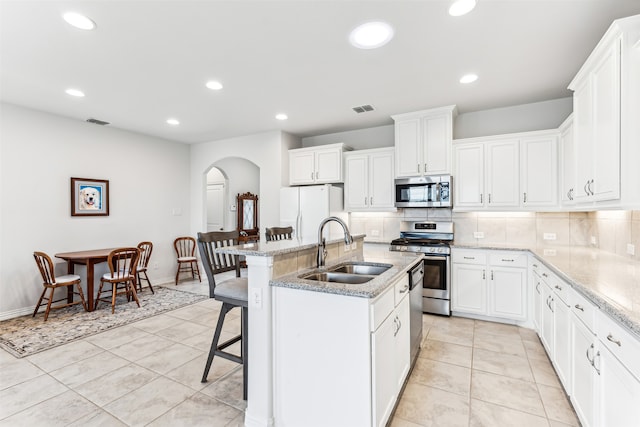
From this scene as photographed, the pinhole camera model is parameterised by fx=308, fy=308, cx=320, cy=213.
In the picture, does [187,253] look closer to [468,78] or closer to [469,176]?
[469,176]

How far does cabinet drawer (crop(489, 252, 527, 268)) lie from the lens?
11.4 feet

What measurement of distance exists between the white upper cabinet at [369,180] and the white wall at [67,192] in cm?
343

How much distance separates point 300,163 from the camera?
5.05 m

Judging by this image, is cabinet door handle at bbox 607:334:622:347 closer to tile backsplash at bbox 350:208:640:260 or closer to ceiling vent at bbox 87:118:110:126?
tile backsplash at bbox 350:208:640:260

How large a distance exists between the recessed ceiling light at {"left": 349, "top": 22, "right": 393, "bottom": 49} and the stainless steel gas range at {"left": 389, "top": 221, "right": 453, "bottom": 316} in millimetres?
2450

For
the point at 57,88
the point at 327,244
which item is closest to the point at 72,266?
the point at 57,88

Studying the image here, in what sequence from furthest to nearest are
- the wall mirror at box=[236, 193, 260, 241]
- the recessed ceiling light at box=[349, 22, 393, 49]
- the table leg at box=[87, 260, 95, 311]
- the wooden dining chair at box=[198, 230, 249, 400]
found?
the wall mirror at box=[236, 193, 260, 241]
the table leg at box=[87, 260, 95, 311]
the recessed ceiling light at box=[349, 22, 393, 49]
the wooden dining chair at box=[198, 230, 249, 400]

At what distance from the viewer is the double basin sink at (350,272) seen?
211cm

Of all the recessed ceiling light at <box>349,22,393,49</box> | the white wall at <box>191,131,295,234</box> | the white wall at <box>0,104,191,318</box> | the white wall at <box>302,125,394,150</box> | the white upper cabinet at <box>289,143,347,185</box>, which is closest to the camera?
the recessed ceiling light at <box>349,22,393,49</box>

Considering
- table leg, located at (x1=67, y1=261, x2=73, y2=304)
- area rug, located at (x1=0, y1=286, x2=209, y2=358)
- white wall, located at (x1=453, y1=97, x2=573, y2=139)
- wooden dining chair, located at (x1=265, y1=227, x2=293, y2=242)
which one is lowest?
area rug, located at (x1=0, y1=286, x2=209, y2=358)

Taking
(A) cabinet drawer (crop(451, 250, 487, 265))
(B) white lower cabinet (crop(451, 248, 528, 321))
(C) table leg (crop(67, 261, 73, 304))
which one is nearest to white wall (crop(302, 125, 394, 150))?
(A) cabinet drawer (crop(451, 250, 487, 265))

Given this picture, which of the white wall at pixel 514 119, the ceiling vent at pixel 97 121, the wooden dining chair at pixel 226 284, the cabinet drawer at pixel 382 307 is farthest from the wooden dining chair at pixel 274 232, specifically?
the ceiling vent at pixel 97 121

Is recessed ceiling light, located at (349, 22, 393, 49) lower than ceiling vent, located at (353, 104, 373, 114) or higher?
lower

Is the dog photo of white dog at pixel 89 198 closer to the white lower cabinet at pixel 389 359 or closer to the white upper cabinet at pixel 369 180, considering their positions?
the white upper cabinet at pixel 369 180
